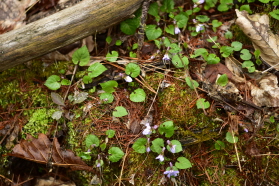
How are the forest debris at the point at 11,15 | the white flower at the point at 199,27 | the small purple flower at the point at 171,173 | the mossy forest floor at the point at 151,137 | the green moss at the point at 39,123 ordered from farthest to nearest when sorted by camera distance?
1. the forest debris at the point at 11,15
2. the white flower at the point at 199,27
3. the green moss at the point at 39,123
4. the mossy forest floor at the point at 151,137
5. the small purple flower at the point at 171,173

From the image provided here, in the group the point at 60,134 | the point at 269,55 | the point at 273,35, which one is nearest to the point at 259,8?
the point at 273,35

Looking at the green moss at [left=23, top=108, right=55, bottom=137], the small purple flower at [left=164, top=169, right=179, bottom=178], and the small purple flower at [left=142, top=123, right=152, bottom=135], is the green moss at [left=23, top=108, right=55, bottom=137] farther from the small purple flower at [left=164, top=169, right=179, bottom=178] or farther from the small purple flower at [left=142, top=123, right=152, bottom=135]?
the small purple flower at [left=164, top=169, right=179, bottom=178]

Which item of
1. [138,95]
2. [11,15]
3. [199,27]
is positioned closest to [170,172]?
[138,95]

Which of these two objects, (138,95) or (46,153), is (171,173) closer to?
(138,95)

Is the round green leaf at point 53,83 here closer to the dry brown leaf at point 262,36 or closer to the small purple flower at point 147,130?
the small purple flower at point 147,130

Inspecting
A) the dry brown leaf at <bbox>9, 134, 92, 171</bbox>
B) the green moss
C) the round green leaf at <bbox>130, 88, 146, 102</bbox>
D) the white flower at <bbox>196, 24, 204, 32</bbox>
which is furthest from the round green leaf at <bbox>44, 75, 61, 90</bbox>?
the white flower at <bbox>196, 24, 204, 32</bbox>

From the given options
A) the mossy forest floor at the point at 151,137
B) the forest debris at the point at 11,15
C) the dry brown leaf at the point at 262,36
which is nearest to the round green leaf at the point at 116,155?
the mossy forest floor at the point at 151,137

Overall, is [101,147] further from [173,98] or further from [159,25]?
[159,25]
